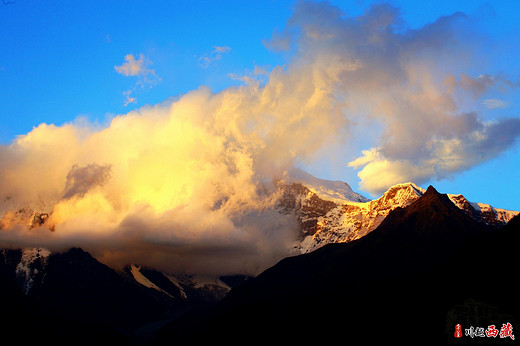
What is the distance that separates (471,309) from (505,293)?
67533mm

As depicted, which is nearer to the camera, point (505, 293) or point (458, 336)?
point (458, 336)

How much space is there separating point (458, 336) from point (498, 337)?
32.0 ft

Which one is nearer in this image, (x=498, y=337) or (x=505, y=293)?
(x=498, y=337)

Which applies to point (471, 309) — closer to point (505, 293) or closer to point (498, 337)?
point (498, 337)

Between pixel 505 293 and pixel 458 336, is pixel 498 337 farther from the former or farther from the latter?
pixel 505 293

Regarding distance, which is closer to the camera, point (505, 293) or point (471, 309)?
point (471, 309)

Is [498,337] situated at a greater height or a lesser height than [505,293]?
lesser

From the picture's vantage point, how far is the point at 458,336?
14512 cm

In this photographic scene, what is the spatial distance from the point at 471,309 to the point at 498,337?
10778 mm

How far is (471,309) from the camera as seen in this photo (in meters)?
140

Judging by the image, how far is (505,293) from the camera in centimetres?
19712

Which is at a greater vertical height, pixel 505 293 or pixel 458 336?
pixel 505 293

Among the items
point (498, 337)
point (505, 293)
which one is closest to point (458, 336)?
point (498, 337)

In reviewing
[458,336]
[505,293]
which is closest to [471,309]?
[458,336]
